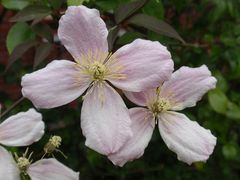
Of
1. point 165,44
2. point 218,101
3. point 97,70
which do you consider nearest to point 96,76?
point 97,70

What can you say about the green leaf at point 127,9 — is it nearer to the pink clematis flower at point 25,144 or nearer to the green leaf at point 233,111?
the pink clematis flower at point 25,144

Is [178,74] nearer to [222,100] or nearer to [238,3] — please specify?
[222,100]

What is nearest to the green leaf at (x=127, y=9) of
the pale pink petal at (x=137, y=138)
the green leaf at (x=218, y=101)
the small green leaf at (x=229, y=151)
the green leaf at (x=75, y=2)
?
the green leaf at (x=75, y=2)

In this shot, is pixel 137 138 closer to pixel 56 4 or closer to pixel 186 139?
pixel 186 139

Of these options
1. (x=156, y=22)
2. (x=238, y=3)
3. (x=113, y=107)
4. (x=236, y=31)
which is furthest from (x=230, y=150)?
(x=113, y=107)

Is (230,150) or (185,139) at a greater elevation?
(185,139)

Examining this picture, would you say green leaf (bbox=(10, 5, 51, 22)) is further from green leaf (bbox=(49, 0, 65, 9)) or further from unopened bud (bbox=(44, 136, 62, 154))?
unopened bud (bbox=(44, 136, 62, 154))

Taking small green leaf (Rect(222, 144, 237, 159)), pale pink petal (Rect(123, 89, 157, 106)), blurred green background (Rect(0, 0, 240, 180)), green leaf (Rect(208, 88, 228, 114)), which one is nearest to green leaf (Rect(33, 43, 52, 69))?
blurred green background (Rect(0, 0, 240, 180))
